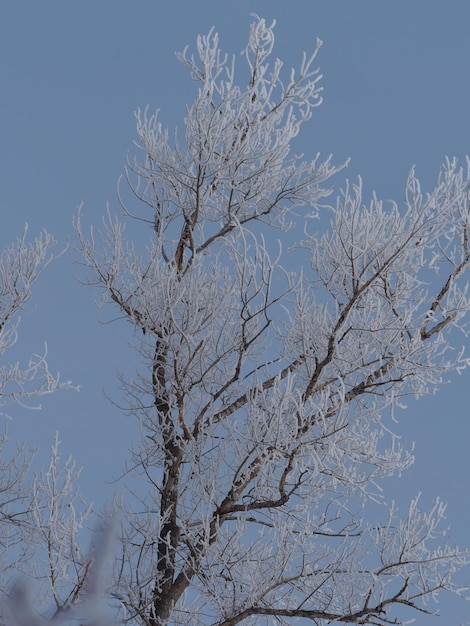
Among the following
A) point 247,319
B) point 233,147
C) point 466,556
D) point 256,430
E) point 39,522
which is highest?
point 233,147

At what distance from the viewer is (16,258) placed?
5.96 meters

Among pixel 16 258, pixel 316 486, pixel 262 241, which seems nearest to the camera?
pixel 262 241

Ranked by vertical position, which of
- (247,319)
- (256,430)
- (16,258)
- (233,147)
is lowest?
(256,430)

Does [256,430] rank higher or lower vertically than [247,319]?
lower

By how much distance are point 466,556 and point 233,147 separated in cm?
307

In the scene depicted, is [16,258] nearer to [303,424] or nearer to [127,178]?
[127,178]

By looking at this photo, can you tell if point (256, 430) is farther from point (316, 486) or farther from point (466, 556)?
point (466, 556)

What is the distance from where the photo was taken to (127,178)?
609 centimetres

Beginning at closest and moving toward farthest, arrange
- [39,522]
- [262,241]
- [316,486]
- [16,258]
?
[262,241]
[39,522]
[316,486]
[16,258]

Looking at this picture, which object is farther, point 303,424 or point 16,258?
point 16,258

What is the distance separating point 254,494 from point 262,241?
5.42ft

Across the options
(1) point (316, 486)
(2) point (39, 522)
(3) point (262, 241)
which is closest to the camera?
(3) point (262, 241)

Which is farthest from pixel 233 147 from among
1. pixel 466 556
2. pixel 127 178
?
pixel 466 556

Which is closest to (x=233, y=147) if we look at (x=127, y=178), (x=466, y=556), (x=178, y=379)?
(x=127, y=178)
